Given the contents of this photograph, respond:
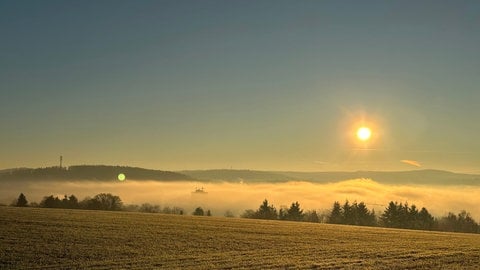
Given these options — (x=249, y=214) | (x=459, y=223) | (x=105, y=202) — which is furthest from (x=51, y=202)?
(x=459, y=223)

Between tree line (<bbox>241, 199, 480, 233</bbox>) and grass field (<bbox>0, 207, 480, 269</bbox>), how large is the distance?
8319 cm

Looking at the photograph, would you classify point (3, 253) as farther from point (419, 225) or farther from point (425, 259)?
point (419, 225)

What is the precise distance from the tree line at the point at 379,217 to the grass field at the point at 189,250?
273 ft

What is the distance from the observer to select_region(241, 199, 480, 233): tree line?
5842 inches

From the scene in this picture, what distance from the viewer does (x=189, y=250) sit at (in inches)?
1996

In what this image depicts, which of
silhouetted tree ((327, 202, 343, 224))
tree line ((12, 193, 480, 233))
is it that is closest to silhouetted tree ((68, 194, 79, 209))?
tree line ((12, 193, 480, 233))

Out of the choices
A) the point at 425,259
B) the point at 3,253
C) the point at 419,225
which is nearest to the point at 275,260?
the point at 425,259

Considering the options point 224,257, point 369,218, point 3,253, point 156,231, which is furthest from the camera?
point 369,218

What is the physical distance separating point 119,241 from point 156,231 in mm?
12522

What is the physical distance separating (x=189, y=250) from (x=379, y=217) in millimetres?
114377

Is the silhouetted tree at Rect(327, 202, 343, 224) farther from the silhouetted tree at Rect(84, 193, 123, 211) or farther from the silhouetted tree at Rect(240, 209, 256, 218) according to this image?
the silhouetted tree at Rect(84, 193, 123, 211)

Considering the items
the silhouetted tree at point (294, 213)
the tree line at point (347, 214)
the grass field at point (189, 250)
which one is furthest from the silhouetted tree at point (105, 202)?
the grass field at point (189, 250)

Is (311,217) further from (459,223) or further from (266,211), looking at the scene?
(459,223)

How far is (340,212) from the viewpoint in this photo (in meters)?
160
